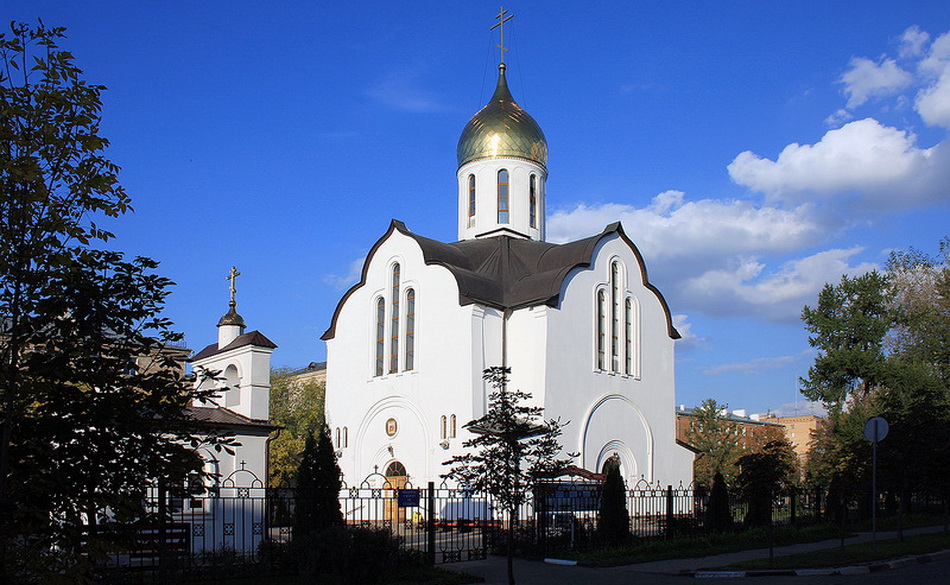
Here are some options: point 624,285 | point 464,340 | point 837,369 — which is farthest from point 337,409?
point 837,369

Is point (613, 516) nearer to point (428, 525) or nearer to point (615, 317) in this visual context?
point (428, 525)

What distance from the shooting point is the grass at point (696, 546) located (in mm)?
15289

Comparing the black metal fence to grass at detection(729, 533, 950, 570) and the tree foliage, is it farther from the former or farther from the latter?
the tree foliage

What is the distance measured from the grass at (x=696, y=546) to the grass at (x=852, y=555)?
4.02 feet

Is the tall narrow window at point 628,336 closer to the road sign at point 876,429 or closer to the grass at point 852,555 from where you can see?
the grass at point 852,555

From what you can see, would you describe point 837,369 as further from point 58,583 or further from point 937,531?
point 58,583

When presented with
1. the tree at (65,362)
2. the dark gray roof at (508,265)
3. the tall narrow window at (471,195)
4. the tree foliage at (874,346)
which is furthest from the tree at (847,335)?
the tree at (65,362)

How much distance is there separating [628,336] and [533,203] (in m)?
6.44

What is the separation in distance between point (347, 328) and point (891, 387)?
21.7 m

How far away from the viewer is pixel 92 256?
6.21 metres

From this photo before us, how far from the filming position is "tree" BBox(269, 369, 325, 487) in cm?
4100

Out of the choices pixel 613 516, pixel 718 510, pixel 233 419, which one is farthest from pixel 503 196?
pixel 613 516

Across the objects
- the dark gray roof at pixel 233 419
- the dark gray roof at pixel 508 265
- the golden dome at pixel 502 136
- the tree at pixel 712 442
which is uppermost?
the golden dome at pixel 502 136

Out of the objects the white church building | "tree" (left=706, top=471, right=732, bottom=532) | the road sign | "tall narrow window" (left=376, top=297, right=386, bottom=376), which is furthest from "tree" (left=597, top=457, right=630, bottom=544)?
"tall narrow window" (left=376, top=297, right=386, bottom=376)
